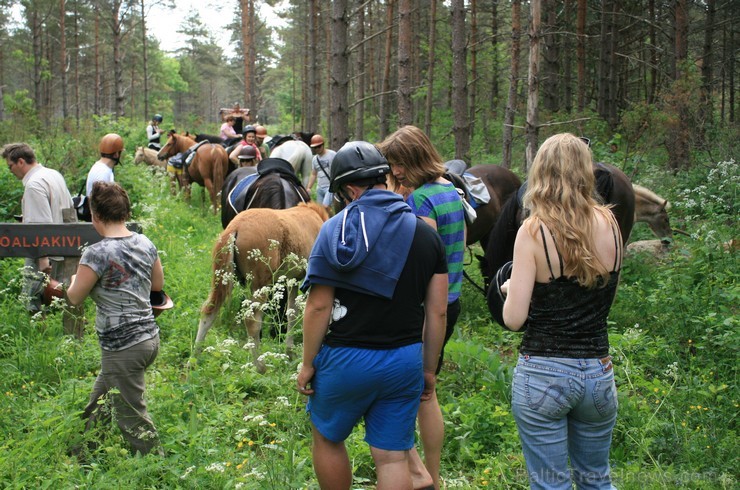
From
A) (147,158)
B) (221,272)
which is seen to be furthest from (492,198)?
(147,158)

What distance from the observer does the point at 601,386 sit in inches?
110

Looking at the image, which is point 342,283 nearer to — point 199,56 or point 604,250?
point 604,250

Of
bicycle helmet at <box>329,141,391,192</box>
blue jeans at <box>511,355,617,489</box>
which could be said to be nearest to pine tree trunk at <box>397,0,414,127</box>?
bicycle helmet at <box>329,141,391,192</box>

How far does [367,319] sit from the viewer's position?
2.88m

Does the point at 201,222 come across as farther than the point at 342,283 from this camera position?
Answer: Yes

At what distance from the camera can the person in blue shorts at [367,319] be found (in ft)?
9.37

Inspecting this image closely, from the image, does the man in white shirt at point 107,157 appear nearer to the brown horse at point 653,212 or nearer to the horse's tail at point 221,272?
the horse's tail at point 221,272

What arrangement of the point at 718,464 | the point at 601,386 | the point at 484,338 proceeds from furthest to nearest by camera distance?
the point at 484,338, the point at 718,464, the point at 601,386

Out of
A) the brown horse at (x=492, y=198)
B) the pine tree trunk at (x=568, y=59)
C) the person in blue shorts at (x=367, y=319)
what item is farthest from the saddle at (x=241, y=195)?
the pine tree trunk at (x=568, y=59)

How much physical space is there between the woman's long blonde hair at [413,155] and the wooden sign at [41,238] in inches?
119

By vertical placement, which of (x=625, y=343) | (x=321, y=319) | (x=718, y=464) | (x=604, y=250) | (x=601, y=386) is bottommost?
(x=718, y=464)

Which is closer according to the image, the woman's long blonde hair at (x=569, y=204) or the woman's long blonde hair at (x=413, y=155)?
the woman's long blonde hair at (x=569, y=204)

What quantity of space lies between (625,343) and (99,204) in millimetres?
4250

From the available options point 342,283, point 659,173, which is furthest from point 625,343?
point 659,173
